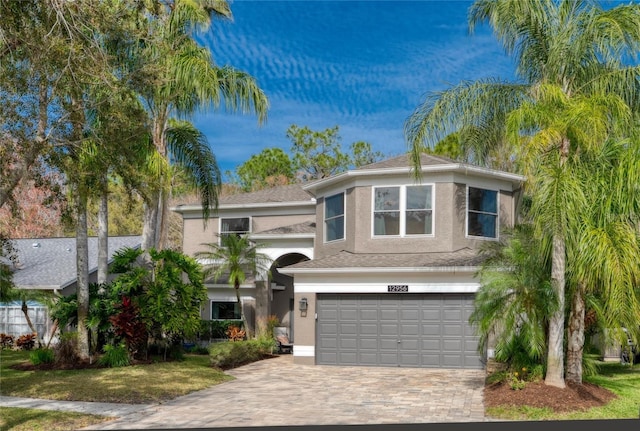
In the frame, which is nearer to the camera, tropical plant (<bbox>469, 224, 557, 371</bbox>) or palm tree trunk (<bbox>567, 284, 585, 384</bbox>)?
tropical plant (<bbox>469, 224, 557, 371</bbox>)

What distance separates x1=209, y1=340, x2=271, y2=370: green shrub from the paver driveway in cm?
78

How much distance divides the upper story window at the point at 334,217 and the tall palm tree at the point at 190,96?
12.2 ft

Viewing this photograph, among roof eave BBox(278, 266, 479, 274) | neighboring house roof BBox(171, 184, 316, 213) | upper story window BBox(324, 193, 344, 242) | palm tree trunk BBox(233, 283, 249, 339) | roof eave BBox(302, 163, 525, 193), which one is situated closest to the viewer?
roof eave BBox(278, 266, 479, 274)

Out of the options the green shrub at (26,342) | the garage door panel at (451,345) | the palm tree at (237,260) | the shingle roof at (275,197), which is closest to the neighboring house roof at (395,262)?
the garage door panel at (451,345)

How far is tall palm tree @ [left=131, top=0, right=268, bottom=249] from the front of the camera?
2072 cm

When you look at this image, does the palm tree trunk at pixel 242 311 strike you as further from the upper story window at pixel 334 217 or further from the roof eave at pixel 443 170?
the roof eave at pixel 443 170

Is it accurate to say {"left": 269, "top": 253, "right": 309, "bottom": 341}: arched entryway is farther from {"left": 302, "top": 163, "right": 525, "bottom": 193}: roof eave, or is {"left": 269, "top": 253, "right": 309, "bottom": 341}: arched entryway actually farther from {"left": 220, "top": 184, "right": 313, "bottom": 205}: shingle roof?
{"left": 302, "top": 163, "right": 525, "bottom": 193}: roof eave

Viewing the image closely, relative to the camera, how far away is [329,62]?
22.5 m

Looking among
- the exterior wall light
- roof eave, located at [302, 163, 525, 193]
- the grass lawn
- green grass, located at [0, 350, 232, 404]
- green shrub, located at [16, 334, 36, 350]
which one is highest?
roof eave, located at [302, 163, 525, 193]

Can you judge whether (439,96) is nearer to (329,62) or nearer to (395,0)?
(395,0)

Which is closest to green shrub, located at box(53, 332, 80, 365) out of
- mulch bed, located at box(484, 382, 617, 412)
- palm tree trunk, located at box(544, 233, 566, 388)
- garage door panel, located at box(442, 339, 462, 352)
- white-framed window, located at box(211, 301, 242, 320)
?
→ white-framed window, located at box(211, 301, 242, 320)

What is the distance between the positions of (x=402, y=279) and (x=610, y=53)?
866cm

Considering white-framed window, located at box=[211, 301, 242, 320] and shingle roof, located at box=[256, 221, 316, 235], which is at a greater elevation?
shingle roof, located at box=[256, 221, 316, 235]

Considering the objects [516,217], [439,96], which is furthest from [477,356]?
[439,96]
